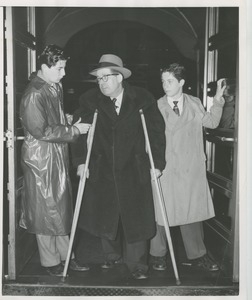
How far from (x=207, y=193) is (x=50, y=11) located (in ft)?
5.11

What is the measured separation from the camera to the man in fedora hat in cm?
269

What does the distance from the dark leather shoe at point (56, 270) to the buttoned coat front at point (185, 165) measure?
69 centimetres

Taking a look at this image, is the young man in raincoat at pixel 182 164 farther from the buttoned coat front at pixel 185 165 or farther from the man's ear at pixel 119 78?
the man's ear at pixel 119 78

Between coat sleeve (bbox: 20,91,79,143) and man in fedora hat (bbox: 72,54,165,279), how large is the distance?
13 centimetres

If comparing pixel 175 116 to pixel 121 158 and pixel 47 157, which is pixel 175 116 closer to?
pixel 121 158

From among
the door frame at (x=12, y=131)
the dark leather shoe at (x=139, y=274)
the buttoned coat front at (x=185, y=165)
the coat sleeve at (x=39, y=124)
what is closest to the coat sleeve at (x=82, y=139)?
the coat sleeve at (x=39, y=124)

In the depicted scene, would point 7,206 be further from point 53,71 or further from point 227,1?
point 227,1

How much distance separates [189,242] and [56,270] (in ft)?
2.90

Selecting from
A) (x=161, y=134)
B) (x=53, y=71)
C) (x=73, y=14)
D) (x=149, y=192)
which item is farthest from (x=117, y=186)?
(x=73, y=14)

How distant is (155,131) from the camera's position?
108 inches

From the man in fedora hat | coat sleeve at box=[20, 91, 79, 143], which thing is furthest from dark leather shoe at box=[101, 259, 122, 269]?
coat sleeve at box=[20, 91, 79, 143]

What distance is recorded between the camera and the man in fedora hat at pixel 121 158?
269cm

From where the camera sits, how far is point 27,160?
264 cm

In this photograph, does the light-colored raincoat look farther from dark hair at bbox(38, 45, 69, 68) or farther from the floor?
the floor
